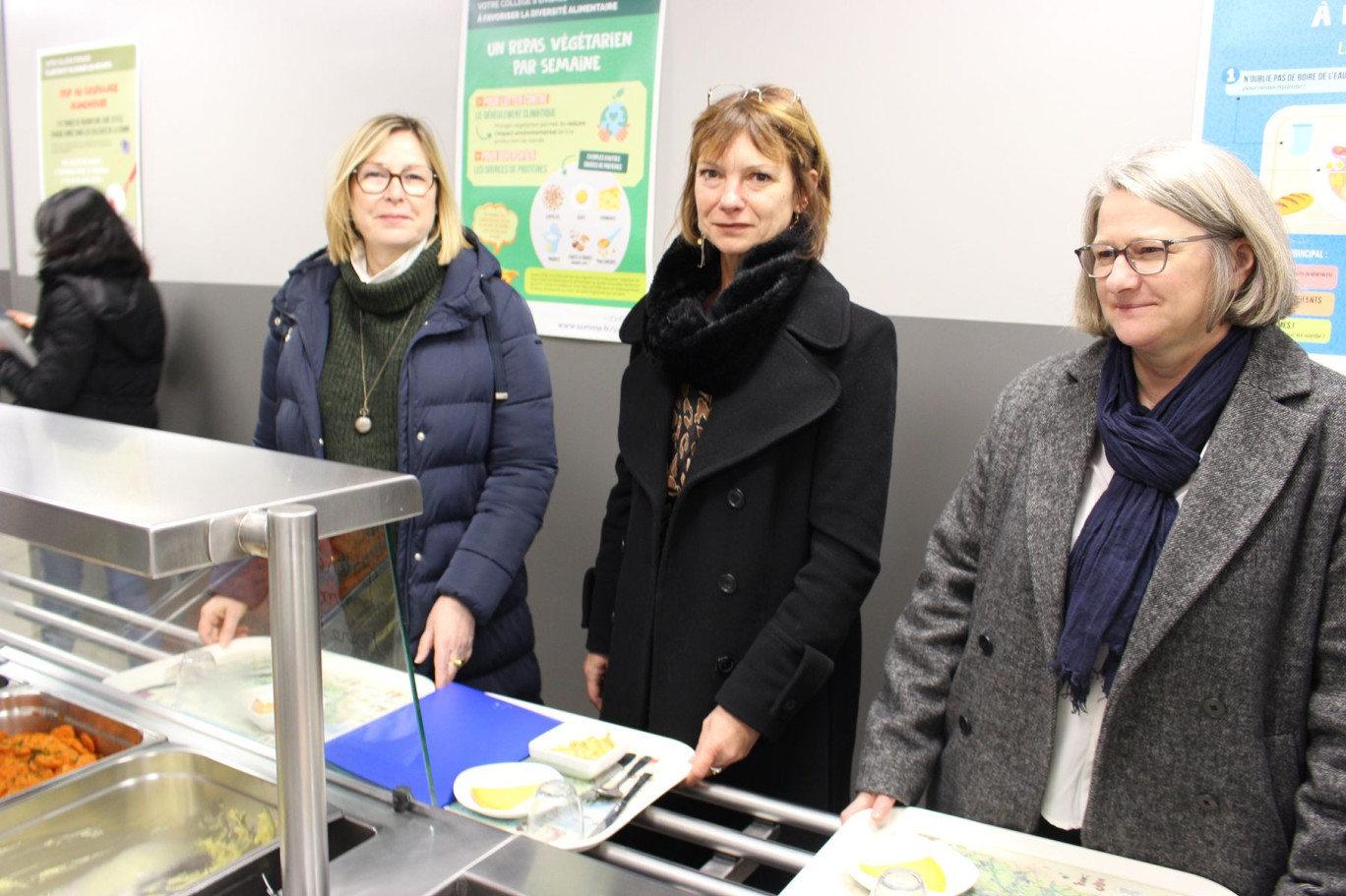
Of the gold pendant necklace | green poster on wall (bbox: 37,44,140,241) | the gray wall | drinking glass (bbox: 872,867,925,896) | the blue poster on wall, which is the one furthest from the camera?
green poster on wall (bbox: 37,44,140,241)

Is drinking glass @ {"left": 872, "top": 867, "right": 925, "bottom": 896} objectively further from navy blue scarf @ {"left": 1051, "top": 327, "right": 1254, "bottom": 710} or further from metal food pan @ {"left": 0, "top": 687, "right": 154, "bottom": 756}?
metal food pan @ {"left": 0, "top": 687, "right": 154, "bottom": 756}

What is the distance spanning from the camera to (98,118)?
3.93m

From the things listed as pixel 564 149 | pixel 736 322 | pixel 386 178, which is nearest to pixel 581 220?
Result: pixel 564 149

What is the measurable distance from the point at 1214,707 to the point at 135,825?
121 centimetres

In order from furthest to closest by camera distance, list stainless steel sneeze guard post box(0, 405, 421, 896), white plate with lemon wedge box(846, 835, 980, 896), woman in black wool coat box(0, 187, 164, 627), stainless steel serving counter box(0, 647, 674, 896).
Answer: woman in black wool coat box(0, 187, 164, 627) < white plate with lemon wedge box(846, 835, 980, 896) < stainless steel serving counter box(0, 647, 674, 896) < stainless steel sneeze guard post box(0, 405, 421, 896)

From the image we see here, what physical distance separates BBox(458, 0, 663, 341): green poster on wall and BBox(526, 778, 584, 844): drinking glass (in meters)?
1.71

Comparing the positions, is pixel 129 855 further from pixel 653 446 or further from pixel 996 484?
pixel 996 484

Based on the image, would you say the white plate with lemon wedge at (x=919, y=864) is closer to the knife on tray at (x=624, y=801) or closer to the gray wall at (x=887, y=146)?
the knife on tray at (x=624, y=801)

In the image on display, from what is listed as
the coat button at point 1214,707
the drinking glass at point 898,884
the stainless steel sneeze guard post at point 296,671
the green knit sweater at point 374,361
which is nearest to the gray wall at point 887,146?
the green knit sweater at point 374,361

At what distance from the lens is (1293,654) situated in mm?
1212

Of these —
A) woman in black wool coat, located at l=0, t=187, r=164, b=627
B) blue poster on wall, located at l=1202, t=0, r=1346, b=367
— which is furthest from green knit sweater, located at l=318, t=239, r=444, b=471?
woman in black wool coat, located at l=0, t=187, r=164, b=627

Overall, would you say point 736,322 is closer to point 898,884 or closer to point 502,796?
point 502,796

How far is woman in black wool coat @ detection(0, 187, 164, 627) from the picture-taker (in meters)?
3.32

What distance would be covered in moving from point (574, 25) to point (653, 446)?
4.87ft
